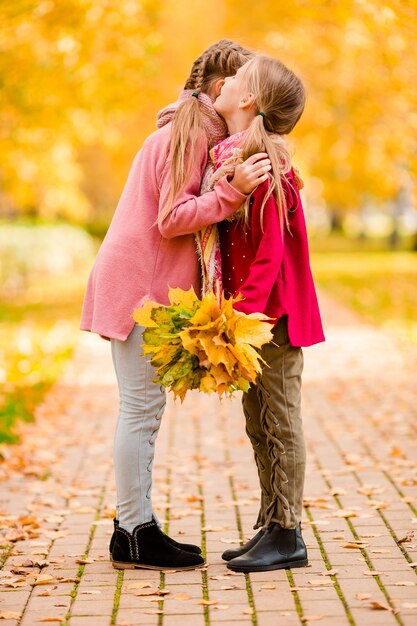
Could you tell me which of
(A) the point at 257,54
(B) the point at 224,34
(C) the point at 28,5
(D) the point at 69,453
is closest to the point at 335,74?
(B) the point at 224,34

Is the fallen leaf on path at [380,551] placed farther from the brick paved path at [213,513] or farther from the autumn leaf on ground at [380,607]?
the autumn leaf on ground at [380,607]

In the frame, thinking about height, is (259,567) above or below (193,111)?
below

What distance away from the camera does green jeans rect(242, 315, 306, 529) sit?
14.6ft

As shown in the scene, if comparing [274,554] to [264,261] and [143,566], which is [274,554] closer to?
[143,566]

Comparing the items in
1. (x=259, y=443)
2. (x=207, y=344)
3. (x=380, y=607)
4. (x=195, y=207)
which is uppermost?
(x=195, y=207)

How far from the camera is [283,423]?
4.48m

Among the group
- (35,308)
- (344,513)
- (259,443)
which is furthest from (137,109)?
(259,443)

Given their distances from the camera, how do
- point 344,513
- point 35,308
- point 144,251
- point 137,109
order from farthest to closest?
point 137,109 → point 35,308 → point 344,513 → point 144,251

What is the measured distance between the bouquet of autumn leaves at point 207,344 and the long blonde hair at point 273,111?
48 centimetres

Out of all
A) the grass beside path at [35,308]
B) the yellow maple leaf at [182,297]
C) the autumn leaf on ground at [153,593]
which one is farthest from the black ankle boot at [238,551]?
the grass beside path at [35,308]

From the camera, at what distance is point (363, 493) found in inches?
238

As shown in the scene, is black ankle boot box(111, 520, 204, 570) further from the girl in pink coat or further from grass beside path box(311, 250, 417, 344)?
grass beside path box(311, 250, 417, 344)

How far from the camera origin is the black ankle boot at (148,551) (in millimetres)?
4562

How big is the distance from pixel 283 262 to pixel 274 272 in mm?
189
